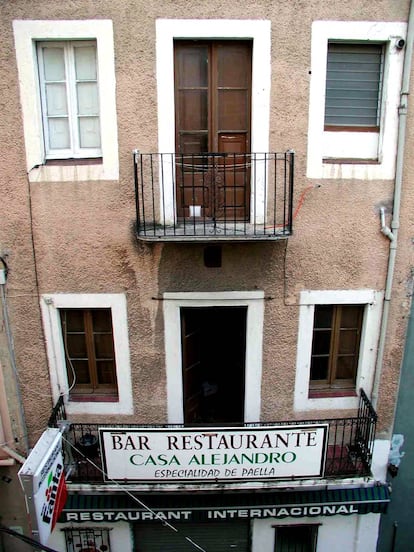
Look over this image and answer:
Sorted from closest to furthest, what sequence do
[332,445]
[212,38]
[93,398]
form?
1. [212,38]
2. [93,398]
3. [332,445]

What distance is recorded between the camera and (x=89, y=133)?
6.12m

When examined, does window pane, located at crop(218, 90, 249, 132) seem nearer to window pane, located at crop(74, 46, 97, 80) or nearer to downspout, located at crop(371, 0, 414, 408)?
window pane, located at crop(74, 46, 97, 80)

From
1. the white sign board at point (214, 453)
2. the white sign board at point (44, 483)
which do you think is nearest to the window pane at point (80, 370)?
the white sign board at point (214, 453)

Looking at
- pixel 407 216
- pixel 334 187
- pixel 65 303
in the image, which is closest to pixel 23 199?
pixel 65 303

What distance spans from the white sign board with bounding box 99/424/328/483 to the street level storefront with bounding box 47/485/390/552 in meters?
0.58

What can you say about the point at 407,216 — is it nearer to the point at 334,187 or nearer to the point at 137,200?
the point at 334,187

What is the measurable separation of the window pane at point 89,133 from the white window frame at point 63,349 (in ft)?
7.13

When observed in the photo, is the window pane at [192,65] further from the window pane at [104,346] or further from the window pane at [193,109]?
the window pane at [104,346]

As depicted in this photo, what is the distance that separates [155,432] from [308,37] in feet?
19.0

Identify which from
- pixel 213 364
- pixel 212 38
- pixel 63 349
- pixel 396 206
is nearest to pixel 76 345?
pixel 63 349

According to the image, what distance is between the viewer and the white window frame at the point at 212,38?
18.5 feet

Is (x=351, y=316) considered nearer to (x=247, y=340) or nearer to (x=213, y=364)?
(x=247, y=340)

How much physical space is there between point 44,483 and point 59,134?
4.62 metres

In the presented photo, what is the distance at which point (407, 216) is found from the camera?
247 inches
